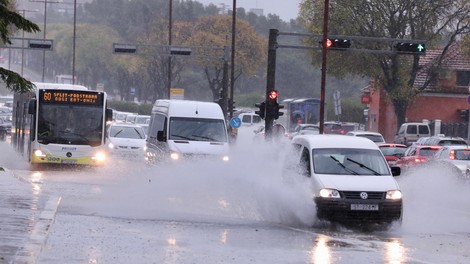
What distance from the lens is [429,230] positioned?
2144 centimetres

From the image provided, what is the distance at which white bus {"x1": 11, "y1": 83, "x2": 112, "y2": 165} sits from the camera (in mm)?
36656

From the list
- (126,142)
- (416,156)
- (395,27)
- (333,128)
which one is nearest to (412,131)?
(333,128)

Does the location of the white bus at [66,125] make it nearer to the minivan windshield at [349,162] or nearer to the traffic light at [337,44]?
the traffic light at [337,44]

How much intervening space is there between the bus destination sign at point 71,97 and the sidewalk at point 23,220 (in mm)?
8916

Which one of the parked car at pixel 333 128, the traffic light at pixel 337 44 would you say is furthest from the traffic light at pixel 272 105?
the parked car at pixel 333 128

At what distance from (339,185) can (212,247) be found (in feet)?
14.6

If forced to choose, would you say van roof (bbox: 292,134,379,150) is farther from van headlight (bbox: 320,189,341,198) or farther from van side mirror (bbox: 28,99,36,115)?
van side mirror (bbox: 28,99,36,115)

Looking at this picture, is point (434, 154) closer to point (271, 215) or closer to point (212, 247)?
point (271, 215)

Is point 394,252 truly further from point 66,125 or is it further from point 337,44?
point 337,44

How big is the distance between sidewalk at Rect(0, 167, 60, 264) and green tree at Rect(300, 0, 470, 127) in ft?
144

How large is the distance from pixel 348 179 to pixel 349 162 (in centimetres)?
93

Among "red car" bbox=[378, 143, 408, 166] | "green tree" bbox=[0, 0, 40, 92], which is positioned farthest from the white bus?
"green tree" bbox=[0, 0, 40, 92]

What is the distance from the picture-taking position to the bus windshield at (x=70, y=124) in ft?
121

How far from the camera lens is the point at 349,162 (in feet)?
71.8
